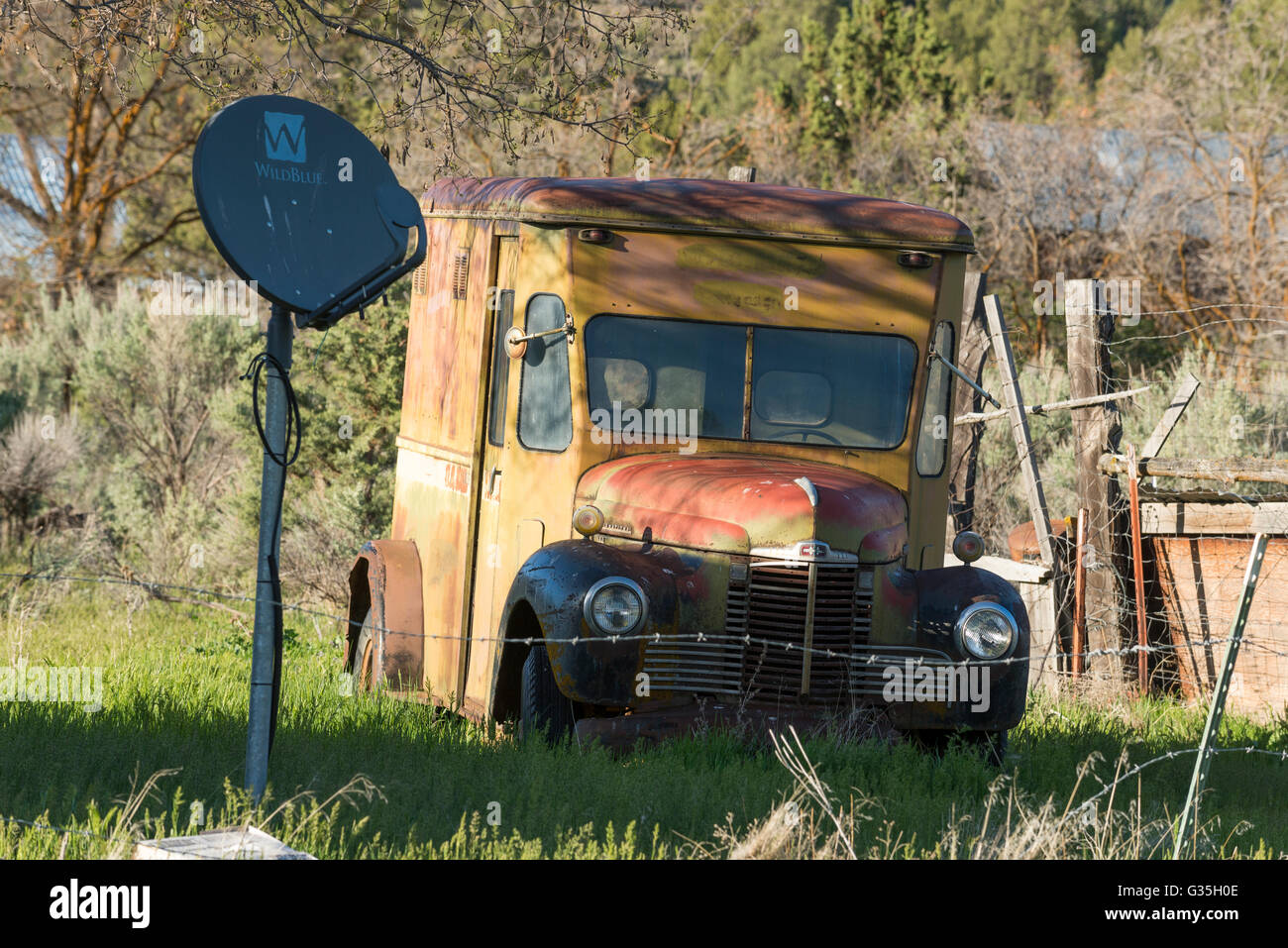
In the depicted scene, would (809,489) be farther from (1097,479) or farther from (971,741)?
(1097,479)

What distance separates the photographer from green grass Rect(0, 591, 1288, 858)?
551 centimetres

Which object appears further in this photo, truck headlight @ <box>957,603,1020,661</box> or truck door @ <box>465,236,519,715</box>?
truck door @ <box>465,236,519,715</box>

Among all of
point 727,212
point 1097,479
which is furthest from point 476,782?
point 1097,479

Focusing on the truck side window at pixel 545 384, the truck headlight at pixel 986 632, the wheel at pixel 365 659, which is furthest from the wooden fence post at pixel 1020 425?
the wheel at pixel 365 659

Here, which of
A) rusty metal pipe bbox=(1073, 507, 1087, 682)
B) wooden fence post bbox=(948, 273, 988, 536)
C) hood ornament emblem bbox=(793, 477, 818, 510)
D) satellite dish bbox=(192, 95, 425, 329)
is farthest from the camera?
wooden fence post bbox=(948, 273, 988, 536)

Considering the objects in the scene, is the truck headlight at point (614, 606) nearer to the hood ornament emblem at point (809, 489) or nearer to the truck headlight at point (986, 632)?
the hood ornament emblem at point (809, 489)

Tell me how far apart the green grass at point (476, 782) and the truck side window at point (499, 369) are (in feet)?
4.79

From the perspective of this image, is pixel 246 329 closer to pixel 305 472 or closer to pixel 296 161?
pixel 305 472

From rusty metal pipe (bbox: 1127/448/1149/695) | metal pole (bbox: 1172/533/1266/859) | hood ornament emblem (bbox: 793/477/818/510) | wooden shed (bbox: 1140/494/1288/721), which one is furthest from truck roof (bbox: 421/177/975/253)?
wooden shed (bbox: 1140/494/1288/721)

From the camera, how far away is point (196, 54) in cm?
887

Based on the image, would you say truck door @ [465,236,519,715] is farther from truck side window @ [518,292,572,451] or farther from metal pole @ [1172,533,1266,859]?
metal pole @ [1172,533,1266,859]

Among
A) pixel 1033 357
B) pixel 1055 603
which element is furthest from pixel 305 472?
pixel 1033 357

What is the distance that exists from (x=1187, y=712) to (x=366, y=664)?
4.96m

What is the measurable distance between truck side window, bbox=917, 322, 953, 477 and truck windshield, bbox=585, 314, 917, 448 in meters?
0.12
